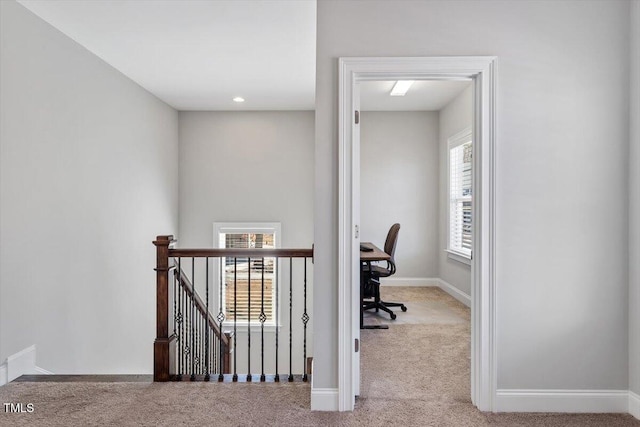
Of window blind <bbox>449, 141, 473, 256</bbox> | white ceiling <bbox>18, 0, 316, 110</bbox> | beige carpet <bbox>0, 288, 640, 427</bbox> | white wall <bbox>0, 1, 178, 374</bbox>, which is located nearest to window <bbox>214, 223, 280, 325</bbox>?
white wall <bbox>0, 1, 178, 374</bbox>

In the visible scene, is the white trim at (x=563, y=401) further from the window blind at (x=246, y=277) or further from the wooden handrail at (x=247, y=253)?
the window blind at (x=246, y=277)

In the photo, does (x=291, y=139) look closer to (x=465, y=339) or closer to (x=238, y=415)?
(x=465, y=339)

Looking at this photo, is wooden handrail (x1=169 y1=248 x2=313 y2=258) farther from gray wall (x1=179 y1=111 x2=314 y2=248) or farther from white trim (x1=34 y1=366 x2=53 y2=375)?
gray wall (x1=179 y1=111 x2=314 y2=248)

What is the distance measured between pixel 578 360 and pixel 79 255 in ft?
12.8

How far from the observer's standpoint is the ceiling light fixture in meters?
4.15

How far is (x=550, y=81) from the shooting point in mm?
2197

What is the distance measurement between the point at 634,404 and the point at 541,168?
1.49m

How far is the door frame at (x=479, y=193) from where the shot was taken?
218 centimetres

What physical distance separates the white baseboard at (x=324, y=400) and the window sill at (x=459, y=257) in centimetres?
285

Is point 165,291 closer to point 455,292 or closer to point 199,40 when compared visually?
point 199,40

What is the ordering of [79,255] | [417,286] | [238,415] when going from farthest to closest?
1. [417,286]
2. [79,255]
3. [238,415]

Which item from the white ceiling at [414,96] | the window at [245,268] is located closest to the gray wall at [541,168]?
the white ceiling at [414,96]

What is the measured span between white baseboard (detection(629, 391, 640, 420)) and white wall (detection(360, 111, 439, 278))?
337 centimetres

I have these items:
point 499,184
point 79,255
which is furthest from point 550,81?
point 79,255
